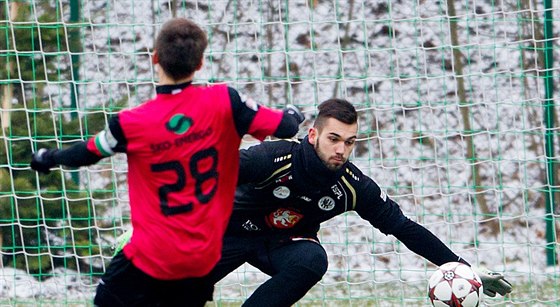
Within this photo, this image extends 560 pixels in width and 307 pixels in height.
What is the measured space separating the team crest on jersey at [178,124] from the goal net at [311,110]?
3.19 m

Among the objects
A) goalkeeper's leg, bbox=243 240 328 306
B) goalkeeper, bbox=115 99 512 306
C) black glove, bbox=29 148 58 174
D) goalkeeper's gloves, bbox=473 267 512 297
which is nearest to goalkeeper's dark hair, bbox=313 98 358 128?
goalkeeper, bbox=115 99 512 306

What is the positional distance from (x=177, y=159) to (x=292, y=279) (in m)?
1.37

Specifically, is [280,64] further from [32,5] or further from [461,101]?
[32,5]

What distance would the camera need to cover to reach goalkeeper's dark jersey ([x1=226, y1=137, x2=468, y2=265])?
5.51 metres

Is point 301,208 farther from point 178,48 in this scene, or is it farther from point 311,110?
point 311,110

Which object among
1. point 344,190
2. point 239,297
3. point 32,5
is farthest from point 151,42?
point 344,190

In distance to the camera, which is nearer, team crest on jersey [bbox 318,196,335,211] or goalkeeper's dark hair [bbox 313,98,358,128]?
goalkeeper's dark hair [bbox 313,98,358,128]

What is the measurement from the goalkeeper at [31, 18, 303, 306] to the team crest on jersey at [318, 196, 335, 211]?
3.90 feet

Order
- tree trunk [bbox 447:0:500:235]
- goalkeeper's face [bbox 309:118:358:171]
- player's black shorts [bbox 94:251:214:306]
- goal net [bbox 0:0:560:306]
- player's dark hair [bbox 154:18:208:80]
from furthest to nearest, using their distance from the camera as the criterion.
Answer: tree trunk [bbox 447:0:500:235] → goal net [bbox 0:0:560:306] → goalkeeper's face [bbox 309:118:358:171] → player's black shorts [bbox 94:251:214:306] → player's dark hair [bbox 154:18:208:80]

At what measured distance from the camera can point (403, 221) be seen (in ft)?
18.8

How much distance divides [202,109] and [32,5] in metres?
4.01

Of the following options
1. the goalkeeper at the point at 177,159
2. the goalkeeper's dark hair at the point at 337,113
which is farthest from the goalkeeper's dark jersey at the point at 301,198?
the goalkeeper at the point at 177,159

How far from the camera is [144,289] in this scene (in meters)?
4.52

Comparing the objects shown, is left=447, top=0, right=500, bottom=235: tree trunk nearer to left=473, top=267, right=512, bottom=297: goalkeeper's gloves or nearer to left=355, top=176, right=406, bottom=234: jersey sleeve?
left=473, top=267, right=512, bottom=297: goalkeeper's gloves
